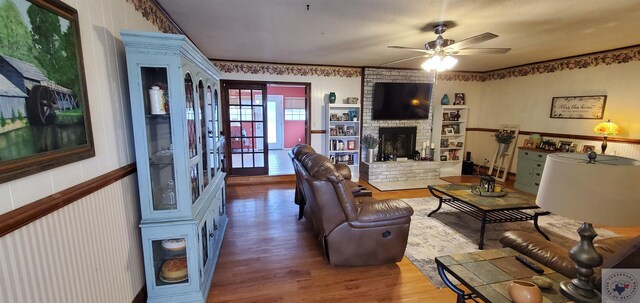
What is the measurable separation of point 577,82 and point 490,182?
3005 millimetres

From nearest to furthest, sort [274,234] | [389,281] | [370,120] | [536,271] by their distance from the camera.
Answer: [536,271] < [389,281] < [274,234] < [370,120]

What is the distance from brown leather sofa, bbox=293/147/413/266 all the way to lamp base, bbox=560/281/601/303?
1.22 metres

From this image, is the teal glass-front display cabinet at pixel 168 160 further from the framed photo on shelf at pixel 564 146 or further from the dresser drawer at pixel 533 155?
the framed photo on shelf at pixel 564 146

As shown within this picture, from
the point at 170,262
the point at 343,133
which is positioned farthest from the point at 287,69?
the point at 170,262

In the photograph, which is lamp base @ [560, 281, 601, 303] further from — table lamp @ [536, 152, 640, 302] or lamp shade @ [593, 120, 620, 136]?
lamp shade @ [593, 120, 620, 136]

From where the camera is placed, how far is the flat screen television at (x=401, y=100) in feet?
18.5

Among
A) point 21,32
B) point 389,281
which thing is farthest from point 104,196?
point 389,281

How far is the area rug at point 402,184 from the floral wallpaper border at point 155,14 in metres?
4.07

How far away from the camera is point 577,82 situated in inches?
180

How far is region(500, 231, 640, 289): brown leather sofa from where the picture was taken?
43.7 inches

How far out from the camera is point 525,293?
1.15 metres

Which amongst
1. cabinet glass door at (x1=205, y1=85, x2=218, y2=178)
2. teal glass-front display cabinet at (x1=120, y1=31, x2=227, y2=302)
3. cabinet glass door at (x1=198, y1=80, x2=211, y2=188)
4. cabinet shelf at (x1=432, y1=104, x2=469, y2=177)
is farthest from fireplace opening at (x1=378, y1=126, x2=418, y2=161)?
teal glass-front display cabinet at (x1=120, y1=31, x2=227, y2=302)

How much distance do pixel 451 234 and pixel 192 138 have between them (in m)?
3.02

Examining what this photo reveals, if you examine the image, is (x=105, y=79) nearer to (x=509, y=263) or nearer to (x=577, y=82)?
(x=509, y=263)
